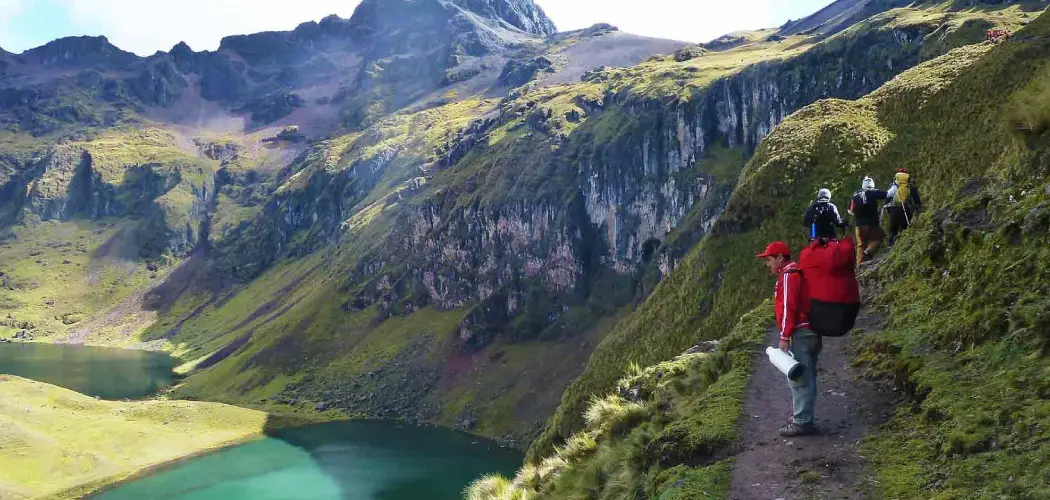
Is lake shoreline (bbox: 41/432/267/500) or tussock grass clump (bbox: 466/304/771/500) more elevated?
tussock grass clump (bbox: 466/304/771/500)

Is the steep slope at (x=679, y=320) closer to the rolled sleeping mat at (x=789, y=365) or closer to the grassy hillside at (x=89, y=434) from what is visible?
the rolled sleeping mat at (x=789, y=365)

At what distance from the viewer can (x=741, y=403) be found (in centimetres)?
1689

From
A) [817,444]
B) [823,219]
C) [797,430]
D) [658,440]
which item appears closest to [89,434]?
[658,440]

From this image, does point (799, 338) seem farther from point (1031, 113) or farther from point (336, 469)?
point (336, 469)

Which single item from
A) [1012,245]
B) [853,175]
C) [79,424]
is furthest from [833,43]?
[79,424]

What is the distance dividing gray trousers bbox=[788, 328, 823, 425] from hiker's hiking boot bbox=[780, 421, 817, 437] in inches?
3.3

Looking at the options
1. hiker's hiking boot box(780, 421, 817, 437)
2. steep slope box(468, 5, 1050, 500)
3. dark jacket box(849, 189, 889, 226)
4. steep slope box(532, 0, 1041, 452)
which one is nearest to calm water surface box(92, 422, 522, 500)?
steep slope box(532, 0, 1041, 452)

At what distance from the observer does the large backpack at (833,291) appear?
12742 millimetres

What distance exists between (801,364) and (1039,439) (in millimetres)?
4299

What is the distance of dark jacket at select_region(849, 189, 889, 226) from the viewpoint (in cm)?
2311

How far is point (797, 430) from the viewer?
13.6 metres

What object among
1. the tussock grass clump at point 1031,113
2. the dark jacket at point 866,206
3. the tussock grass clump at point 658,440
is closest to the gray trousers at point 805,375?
the tussock grass clump at point 658,440

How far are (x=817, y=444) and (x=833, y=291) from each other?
123 inches

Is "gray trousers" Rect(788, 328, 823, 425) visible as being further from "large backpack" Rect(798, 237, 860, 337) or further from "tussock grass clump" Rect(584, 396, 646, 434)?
"tussock grass clump" Rect(584, 396, 646, 434)
